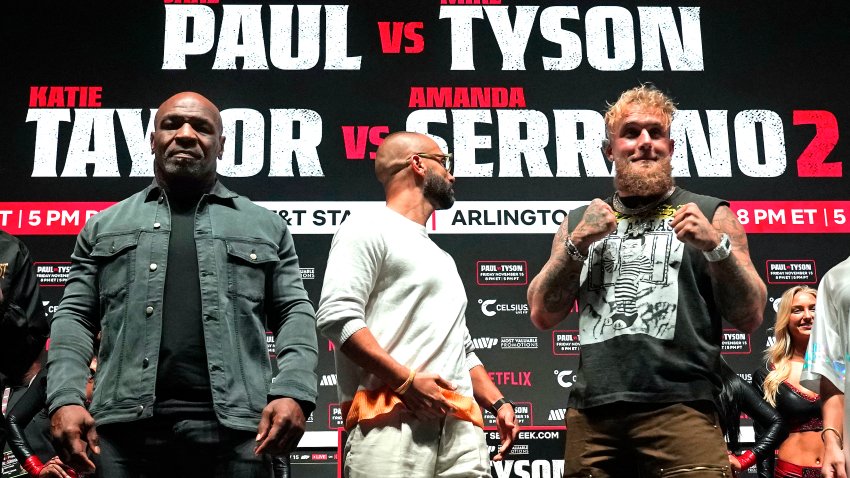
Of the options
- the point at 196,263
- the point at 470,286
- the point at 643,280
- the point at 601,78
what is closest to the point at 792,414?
the point at 470,286

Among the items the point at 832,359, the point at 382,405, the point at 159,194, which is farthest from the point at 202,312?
the point at 832,359

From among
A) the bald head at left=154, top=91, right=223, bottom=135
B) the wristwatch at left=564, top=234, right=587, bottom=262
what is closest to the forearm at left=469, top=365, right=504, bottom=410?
the wristwatch at left=564, top=234, right=587, bottom=262

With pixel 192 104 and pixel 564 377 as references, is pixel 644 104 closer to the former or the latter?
pixel 192 104

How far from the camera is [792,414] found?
441 centimetres

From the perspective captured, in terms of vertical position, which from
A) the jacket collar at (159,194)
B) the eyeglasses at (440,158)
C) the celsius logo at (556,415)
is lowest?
the celsius logo at (556,415)

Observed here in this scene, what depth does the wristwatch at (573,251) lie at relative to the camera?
7.26 feet

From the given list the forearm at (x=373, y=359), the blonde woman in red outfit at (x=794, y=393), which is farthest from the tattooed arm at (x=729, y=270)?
the blonde woman in red outfit at (x=794, y=393)

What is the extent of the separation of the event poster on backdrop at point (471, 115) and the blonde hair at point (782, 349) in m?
0.51

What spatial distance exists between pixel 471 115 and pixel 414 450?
11.6 feet

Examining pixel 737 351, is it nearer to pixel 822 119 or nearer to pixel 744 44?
pixel 822 119

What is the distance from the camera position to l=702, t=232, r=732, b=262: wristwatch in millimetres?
2068

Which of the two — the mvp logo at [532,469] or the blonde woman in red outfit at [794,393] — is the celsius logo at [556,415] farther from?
the blonde woman in red outfit at [794,393]

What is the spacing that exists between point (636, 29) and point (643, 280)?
3.84 meters

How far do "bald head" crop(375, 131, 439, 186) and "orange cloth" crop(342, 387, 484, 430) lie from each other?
0.72m
